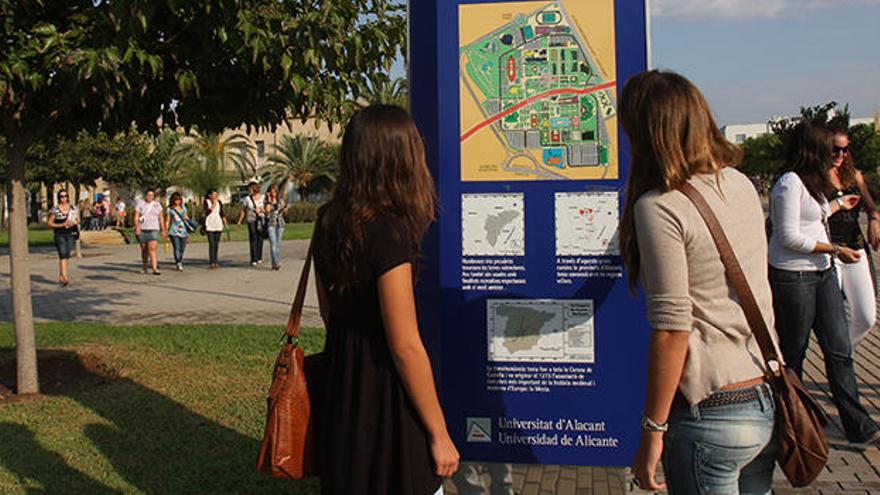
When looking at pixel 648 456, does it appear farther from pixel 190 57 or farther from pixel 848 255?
pixel 190 57

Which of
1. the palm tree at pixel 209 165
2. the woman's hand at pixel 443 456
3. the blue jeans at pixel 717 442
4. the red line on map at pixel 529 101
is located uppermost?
the palm tree at pixel 209 165

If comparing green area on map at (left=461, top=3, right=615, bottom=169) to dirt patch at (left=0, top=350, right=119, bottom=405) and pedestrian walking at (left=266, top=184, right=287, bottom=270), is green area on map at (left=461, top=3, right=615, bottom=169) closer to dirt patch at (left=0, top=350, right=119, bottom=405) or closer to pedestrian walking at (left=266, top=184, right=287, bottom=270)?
dirt patch at (left=0, top=350, right=119, bottom=405)

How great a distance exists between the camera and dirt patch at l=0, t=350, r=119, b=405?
7.04 m

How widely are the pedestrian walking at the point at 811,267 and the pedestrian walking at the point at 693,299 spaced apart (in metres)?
3.07

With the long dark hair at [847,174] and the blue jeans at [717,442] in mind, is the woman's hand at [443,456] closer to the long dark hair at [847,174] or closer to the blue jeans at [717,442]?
the blue jeans at [717,442]

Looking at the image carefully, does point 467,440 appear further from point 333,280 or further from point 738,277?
point 738,277

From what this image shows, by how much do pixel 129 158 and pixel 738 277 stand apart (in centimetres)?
4810

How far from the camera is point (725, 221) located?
228cm

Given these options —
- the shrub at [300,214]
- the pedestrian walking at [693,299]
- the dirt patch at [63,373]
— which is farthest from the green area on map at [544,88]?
the shrub at [300,214]

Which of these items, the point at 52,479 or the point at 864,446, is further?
the point at 864,446

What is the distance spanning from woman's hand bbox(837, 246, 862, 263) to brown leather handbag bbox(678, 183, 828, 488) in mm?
3439

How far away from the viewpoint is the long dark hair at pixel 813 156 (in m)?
5.20

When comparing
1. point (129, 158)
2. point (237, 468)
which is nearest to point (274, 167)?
point (129, 158)

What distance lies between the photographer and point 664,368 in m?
2.23
